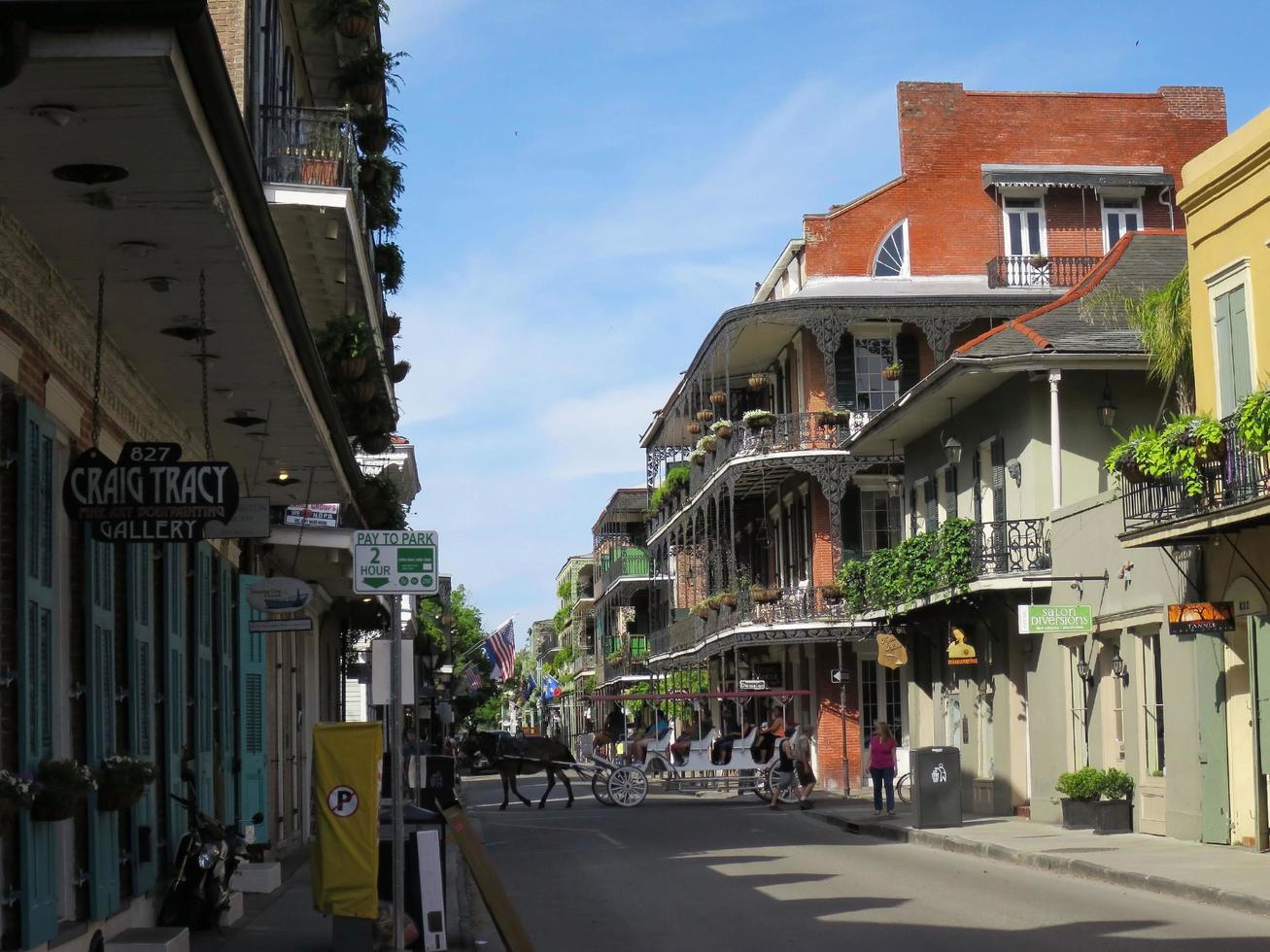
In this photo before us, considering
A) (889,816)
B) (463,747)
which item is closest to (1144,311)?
(889,816)

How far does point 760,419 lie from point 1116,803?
57.9ft

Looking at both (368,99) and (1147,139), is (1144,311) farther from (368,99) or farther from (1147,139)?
(1147,139)

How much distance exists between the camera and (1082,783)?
72.2 ft

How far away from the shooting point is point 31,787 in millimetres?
8992

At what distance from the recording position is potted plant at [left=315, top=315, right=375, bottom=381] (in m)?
18.5

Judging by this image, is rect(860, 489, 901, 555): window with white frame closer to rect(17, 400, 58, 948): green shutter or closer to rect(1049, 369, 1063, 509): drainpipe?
rect(1049, 369, 1063, 509): drainpipe

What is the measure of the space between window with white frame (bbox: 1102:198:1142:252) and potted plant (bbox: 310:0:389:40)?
23.9 m

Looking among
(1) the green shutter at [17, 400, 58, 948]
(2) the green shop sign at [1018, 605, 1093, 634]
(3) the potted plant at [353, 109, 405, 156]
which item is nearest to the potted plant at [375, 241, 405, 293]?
(3) the potted plant at [353, 109, 405, 156]

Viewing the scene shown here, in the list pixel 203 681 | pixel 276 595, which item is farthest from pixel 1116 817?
pixel 203 681

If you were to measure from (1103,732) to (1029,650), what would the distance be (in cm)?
304

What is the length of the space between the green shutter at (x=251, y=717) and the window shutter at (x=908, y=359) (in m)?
22.4

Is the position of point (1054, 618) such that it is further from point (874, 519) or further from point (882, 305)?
point (874, 519)

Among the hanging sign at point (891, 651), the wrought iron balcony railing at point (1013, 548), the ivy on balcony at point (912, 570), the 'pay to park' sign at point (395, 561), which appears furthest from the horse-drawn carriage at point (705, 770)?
the 'pay to park' sign at point (395, 561)

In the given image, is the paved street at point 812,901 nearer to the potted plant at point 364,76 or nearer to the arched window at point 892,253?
the potted plant at point 364,76
